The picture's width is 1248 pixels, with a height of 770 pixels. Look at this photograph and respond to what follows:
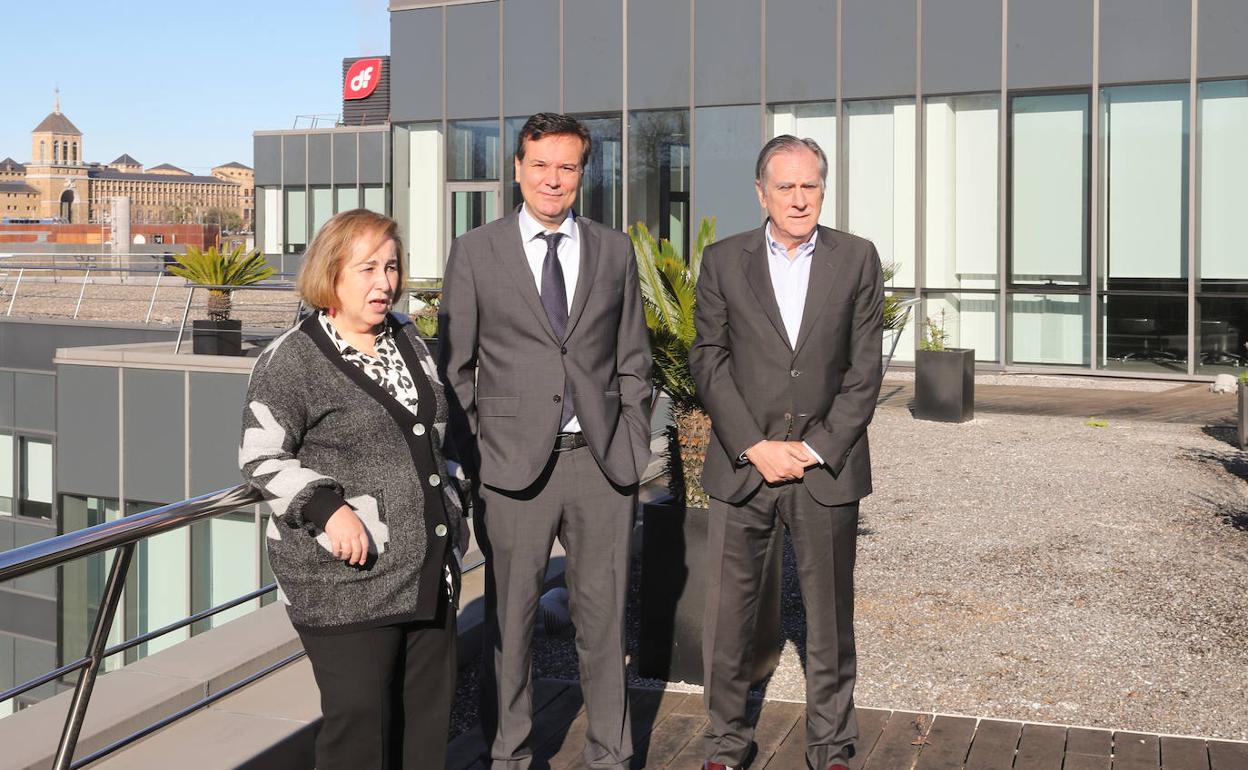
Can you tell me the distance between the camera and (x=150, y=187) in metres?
195

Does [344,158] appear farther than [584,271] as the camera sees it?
Yes

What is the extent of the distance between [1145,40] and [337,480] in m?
17.0

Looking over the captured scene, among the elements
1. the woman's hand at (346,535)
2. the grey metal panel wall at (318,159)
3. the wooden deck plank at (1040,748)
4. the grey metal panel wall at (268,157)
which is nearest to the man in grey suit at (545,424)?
the woman's hand at (346,535)

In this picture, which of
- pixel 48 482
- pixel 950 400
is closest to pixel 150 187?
pixel 48 482

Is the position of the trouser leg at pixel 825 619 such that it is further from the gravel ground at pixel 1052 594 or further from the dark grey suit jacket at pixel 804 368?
the gravel ground at pixel 1052 594

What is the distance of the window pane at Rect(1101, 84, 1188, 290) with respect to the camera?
17.3 metres

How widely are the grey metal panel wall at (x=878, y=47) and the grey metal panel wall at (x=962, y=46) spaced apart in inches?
10.0

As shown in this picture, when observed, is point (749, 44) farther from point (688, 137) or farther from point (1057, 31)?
point (1057, 31)

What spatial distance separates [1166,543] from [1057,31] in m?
12.3

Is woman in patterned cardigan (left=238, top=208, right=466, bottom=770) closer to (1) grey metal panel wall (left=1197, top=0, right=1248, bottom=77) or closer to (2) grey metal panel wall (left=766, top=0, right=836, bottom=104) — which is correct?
(1) grey metal panel wall (left=1197, top=0, right=1248, bottom=77)

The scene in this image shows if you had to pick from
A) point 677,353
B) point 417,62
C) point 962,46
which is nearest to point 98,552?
point 677,353

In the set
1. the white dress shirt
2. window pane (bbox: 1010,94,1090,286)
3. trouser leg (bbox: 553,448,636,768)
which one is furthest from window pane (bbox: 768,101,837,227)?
trouser leg (bbox: 553,448,636,768)

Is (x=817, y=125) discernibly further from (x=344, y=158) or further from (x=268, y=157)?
(x=268, y=157)

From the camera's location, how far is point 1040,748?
410 cm
